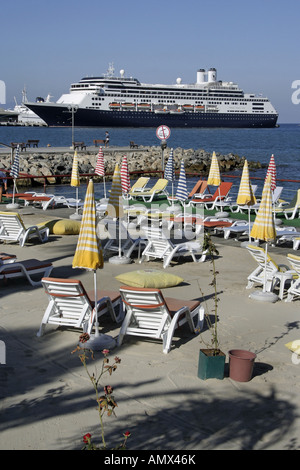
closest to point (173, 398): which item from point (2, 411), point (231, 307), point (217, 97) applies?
point (2, 411)

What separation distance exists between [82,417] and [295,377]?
195 cm

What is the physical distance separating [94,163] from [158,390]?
3039cm

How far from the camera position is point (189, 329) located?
249 inches

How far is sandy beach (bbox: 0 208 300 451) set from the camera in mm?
4012

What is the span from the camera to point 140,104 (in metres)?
106

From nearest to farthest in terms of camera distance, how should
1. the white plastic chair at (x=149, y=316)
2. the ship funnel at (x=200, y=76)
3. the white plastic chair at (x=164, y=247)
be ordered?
the white plastic chair at (x=149, y=316) < the white plastic chair at (x=164, y=247) < the ship funnel at (x=200, y=76)

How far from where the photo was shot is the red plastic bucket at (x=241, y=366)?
193 inches

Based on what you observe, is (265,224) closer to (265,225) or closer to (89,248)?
(265,225)

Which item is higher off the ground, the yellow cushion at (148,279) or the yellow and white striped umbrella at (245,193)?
the yellow and white striped umbrella at (245,193)

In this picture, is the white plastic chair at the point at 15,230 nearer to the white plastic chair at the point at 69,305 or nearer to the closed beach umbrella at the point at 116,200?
the closed beach umbrella at the point at 116,200

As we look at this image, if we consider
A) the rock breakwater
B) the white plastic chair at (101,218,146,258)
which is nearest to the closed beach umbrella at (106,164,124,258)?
the white plastic chair at (101,218,146,258)

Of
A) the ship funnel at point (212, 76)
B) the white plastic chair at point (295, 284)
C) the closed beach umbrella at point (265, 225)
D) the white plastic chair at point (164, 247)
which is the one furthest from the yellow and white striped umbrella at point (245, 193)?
the ship funnel at point (212, 76)

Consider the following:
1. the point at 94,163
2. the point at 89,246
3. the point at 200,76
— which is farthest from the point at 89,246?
the point at 200,76

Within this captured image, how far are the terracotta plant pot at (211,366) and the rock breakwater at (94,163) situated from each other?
72.2 ft
